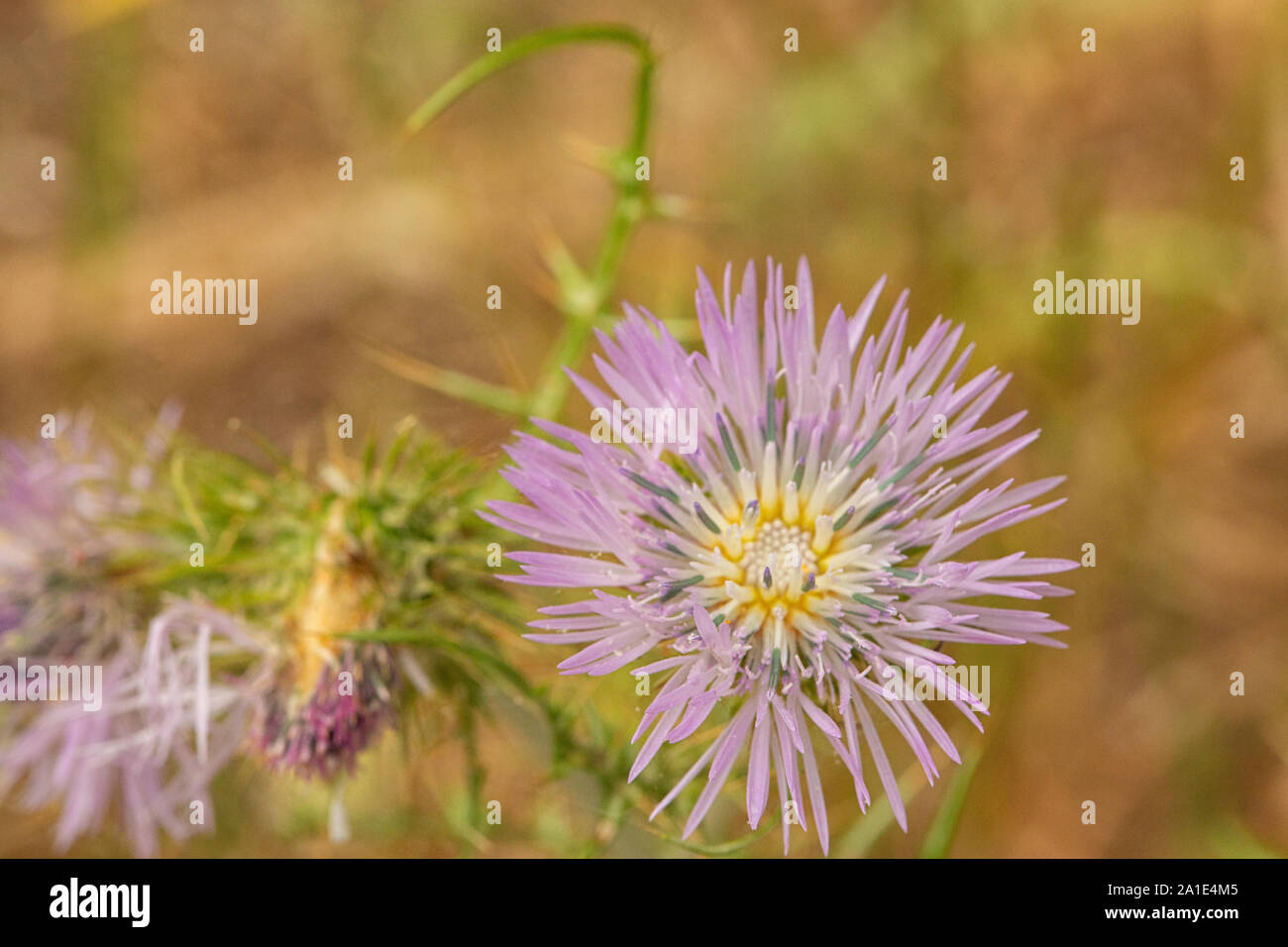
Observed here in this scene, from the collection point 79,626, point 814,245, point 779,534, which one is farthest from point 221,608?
point 814,245

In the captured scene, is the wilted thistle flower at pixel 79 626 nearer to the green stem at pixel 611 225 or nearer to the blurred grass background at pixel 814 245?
the blurred grass background at pixel 814 245

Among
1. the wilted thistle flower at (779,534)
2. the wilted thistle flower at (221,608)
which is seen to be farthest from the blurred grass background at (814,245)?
the wilted thistle flower at (779,534)

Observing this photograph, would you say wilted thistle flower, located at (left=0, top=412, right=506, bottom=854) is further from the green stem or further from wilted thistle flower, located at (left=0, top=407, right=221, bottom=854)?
the green stem

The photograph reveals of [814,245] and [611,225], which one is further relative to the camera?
[814,245]

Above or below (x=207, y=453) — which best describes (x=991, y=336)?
above

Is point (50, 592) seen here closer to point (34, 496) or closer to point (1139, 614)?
point (34, 496)

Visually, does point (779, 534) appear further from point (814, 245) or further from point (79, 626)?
point (814, 245)

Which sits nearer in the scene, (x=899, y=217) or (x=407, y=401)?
(x=899, y=217)
